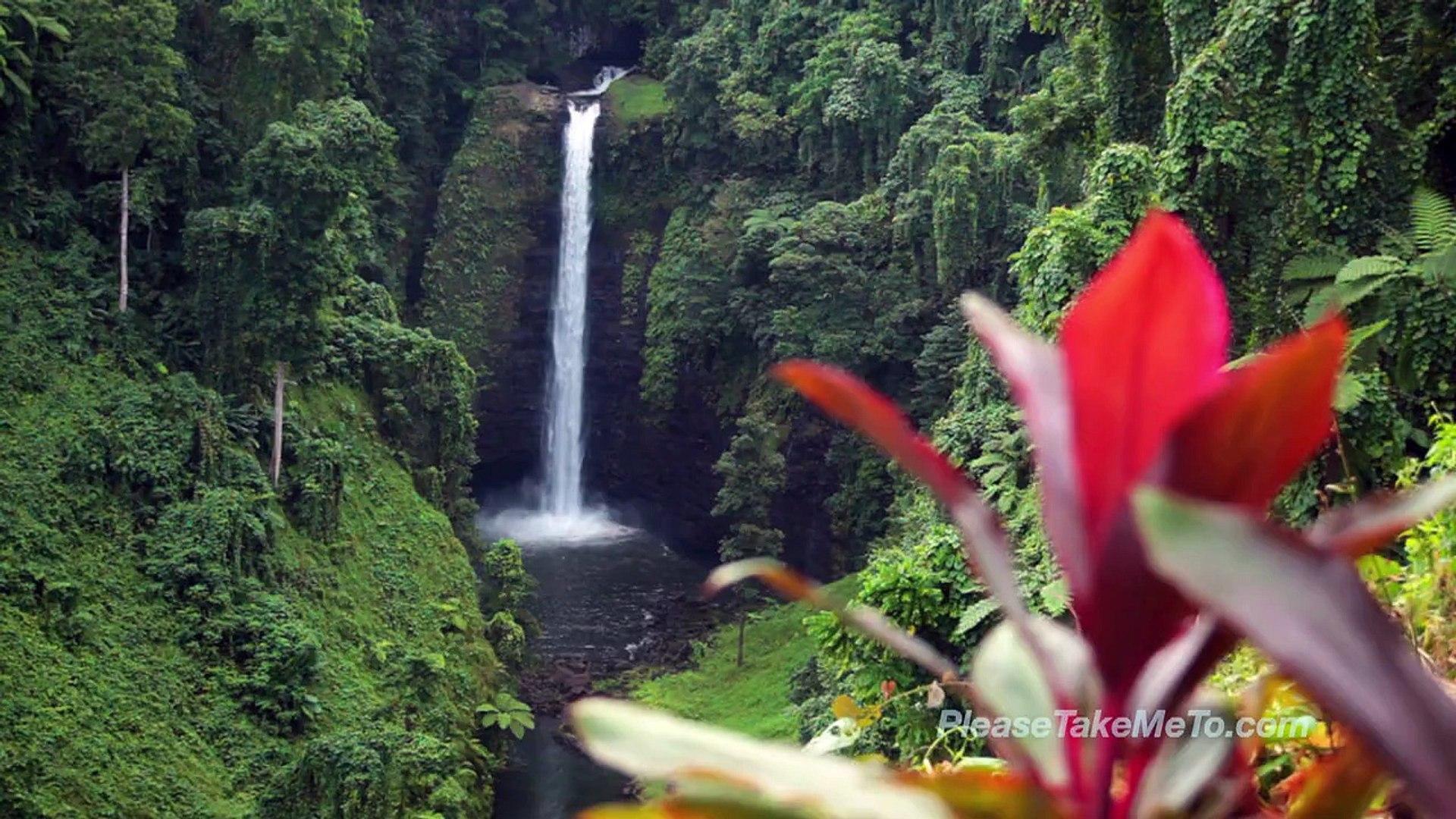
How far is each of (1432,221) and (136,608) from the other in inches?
415

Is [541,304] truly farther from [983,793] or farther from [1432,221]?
[983,793]

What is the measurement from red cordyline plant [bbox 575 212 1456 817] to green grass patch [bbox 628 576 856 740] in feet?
40.5

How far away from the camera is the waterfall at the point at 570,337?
2116cm

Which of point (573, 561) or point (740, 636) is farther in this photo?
point (573, 561)

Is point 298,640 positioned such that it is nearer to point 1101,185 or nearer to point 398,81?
point 1101,185

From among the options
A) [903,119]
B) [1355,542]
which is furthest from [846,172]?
[1355,542]

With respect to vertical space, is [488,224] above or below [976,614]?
above

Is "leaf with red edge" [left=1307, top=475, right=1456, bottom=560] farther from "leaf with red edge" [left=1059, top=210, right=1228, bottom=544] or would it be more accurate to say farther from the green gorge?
the green gorge

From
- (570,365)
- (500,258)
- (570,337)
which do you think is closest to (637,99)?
(500,258)

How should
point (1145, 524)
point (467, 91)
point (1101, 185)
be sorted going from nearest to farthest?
point (1145, 524), point (1101, 185), point (467, 91)

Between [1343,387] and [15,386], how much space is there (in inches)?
466

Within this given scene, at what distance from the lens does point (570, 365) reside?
21.2m

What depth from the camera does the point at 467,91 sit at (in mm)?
21422

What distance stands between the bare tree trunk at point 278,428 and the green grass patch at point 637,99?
9.45 metres
